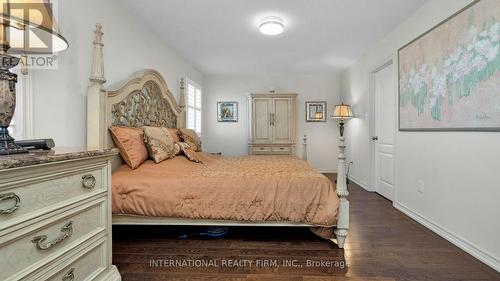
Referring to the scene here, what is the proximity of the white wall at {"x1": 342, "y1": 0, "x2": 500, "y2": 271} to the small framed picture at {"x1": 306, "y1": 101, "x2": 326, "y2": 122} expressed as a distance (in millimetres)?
2236

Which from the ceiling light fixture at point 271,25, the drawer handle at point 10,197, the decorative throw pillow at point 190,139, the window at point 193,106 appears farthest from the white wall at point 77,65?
the window at point 193,106

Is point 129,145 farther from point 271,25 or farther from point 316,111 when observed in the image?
point 316,111

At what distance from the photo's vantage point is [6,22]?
945mm

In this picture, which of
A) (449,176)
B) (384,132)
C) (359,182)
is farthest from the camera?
(359,182)

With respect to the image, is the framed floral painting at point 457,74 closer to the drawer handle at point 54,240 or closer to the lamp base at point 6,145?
the drawer handle at point 54,240

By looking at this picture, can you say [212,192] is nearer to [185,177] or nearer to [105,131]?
[185,177]

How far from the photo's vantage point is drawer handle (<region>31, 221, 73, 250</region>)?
970 millimetres

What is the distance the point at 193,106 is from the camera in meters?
5.02

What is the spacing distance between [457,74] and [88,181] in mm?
2872

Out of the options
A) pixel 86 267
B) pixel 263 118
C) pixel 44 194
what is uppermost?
pixel 263 118

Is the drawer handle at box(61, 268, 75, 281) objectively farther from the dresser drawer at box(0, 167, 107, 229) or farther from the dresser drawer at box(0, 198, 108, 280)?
the dresser drawer at box(0, 167, 107, 229)

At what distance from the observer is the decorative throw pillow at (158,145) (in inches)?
95.4

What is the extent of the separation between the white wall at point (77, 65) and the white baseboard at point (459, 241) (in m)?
3.29

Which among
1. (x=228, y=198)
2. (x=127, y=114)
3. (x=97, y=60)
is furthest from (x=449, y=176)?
(x=97, y=60)
